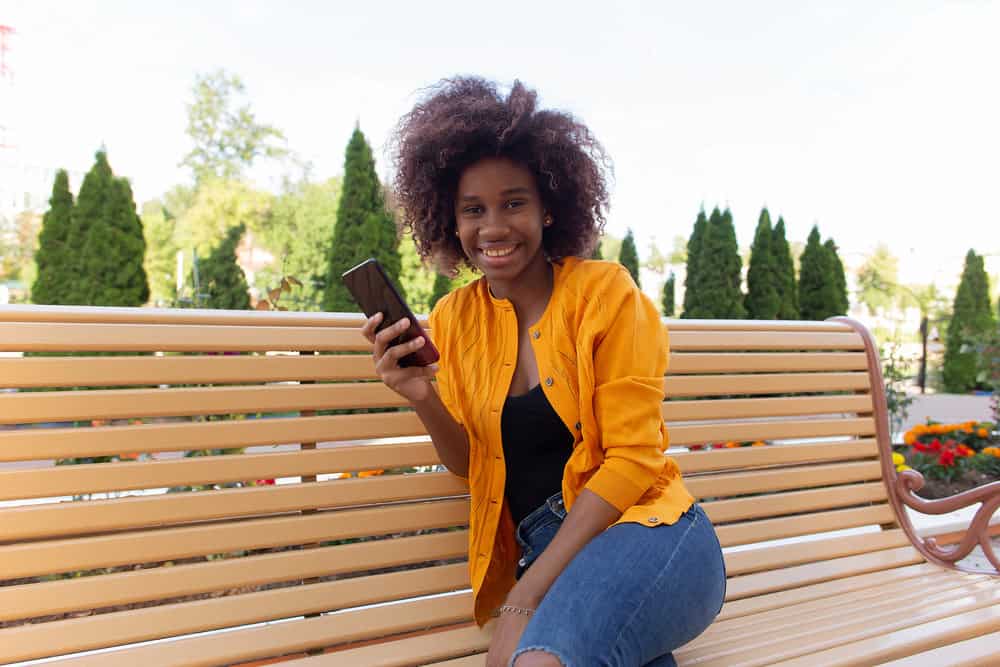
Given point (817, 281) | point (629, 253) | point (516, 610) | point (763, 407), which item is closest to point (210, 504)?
point (516, 610)

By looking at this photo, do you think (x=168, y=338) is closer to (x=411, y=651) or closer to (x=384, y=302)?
(x=384, y=302)

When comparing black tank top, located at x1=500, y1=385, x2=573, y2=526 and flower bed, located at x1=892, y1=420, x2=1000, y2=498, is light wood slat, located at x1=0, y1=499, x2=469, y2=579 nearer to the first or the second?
black tank top, located at x1=500, y1=385, x2=573, y2=526

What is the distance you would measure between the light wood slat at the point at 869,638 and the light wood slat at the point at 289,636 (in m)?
0.64

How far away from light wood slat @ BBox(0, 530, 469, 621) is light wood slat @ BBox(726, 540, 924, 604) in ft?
2.91

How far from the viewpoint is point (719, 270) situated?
38.4 ft

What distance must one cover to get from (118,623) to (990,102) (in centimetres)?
1880

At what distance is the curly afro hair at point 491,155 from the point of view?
1.77 meters

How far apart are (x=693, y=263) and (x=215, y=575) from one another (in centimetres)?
→ 1113

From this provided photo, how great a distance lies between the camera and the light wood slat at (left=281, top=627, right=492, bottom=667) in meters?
1.72

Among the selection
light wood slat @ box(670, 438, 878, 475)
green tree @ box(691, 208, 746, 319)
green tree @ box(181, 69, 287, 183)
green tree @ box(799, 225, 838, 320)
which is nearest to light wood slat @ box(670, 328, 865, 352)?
light wood slat @ box(670, 438, 878, 475)

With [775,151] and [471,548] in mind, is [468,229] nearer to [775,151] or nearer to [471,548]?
[471,548]

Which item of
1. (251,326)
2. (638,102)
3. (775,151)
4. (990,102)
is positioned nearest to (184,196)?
(638,102)

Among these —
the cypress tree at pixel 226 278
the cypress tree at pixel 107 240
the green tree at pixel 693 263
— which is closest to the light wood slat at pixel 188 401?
the cypress tree at pixel 226 278

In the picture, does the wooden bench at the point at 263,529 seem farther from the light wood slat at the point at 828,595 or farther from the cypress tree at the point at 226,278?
the cypress tree at the point at 226,278
